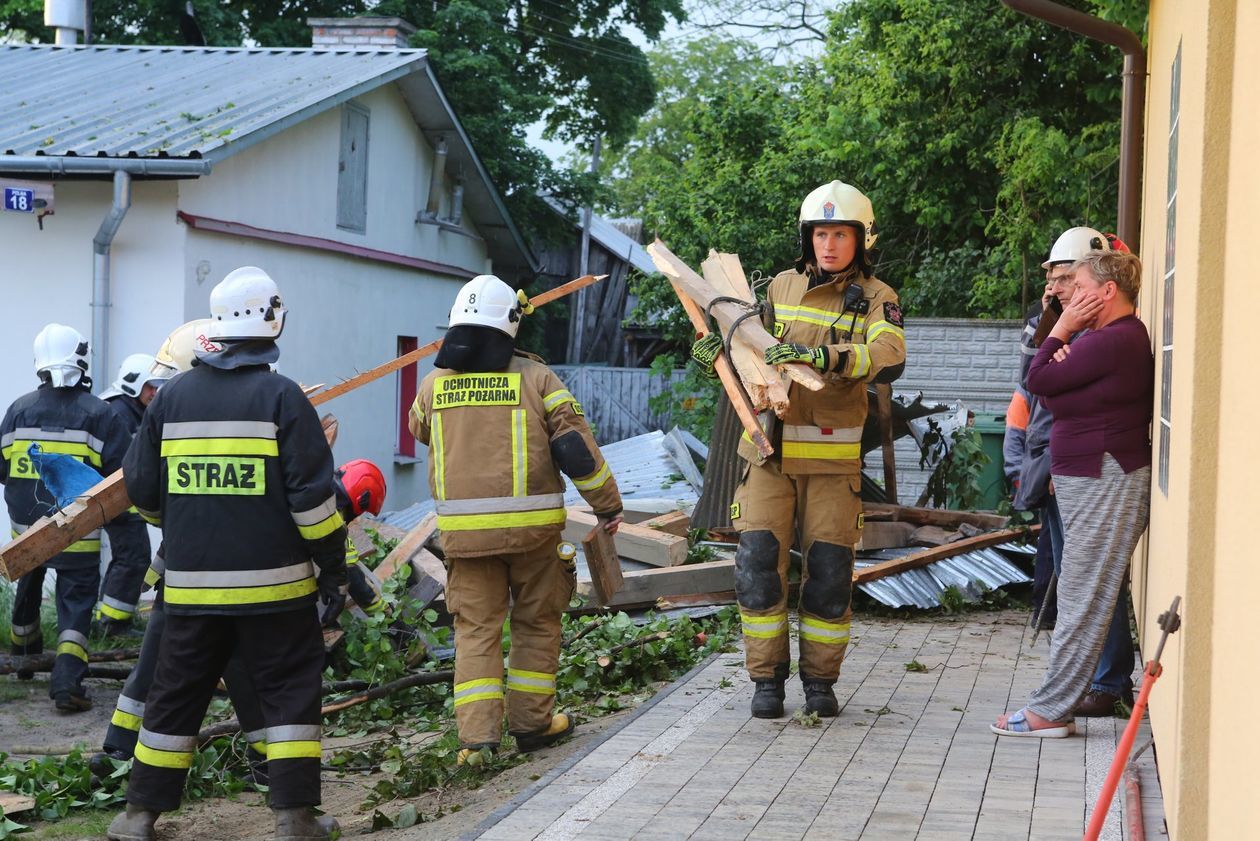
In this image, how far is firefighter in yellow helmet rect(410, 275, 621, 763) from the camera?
575 cm

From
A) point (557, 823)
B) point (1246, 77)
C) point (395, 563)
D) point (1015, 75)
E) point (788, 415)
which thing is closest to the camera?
point (1246, 77)

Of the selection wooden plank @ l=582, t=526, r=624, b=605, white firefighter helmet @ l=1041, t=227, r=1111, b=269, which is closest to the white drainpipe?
wooden plank @ l=582, t=526, r=624, b=605

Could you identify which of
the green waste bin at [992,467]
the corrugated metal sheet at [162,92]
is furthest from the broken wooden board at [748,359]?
the corrugated metal sheet at [162,92]

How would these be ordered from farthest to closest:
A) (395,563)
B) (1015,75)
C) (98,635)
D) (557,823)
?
1. (1015,75)
2. (98,635)
3. (395,563)
4. (557,823)

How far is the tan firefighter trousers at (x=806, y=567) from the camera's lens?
6027 mm

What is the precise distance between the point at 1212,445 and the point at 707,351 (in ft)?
9.61

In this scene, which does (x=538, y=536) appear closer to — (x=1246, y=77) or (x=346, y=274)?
(x=1246, y=77)

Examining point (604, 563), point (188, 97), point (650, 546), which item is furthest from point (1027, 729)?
point (188, 97)

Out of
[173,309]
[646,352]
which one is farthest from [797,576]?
[646,352]

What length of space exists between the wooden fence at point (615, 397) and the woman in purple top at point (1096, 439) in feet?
74.6

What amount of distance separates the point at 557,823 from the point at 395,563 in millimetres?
4645

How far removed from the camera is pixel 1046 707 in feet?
18.4

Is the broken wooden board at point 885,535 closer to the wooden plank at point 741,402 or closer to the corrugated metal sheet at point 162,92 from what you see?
the wooden plank at point 741,402

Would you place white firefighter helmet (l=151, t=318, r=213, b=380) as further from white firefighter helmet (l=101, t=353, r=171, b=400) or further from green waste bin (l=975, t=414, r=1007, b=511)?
green waste bin (l=975, t=414, r=1007, b=511)
